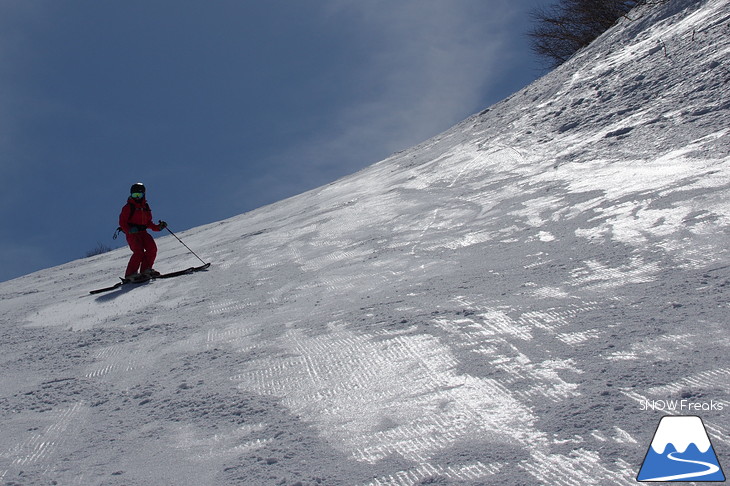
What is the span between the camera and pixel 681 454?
279 centimetres

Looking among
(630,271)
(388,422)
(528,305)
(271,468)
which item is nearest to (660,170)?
(630,271)

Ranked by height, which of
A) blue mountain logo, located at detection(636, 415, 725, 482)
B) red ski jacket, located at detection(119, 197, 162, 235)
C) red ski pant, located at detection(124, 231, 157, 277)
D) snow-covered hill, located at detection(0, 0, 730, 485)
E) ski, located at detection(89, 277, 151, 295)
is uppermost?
red ski jacket, located at detection(119, 197, 162, 235)

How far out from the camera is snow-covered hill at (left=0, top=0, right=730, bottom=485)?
3.21m

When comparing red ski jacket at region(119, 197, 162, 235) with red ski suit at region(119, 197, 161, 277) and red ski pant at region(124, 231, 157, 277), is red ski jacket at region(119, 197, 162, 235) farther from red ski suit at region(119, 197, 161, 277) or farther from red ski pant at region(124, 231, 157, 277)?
red ski pant at region(124, 231, 157, 277)

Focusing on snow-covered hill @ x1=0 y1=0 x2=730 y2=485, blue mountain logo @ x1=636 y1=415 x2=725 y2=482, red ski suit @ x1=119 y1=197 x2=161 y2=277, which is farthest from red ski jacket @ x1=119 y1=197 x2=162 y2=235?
blue mountain logo @ x1=636 y1=415 x2=725 y2=482

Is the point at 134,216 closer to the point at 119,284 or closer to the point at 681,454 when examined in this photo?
the point at 119,284

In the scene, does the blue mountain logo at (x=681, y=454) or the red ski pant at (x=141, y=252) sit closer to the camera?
the blue mountain logo at (x=681, y=454)

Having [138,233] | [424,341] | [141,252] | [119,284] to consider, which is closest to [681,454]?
[424,341]

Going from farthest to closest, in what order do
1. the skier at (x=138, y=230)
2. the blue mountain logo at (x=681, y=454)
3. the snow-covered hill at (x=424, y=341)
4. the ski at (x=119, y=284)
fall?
the skier at (x=138, y=230)
the ski at (x=119, y=284)
the snow-covered hill at (x=424, y=341)
the blue mountain logo at (x=681, y=454)

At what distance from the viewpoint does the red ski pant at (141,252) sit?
9680 mm

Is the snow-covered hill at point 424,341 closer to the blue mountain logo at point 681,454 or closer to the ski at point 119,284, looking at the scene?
the blue mountain logo at point 681,454

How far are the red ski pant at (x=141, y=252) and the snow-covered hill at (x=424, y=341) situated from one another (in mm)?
752

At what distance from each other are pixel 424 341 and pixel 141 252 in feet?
20.3

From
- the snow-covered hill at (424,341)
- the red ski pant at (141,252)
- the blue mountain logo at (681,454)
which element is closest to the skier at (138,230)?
the red ski pant at (141,252)
